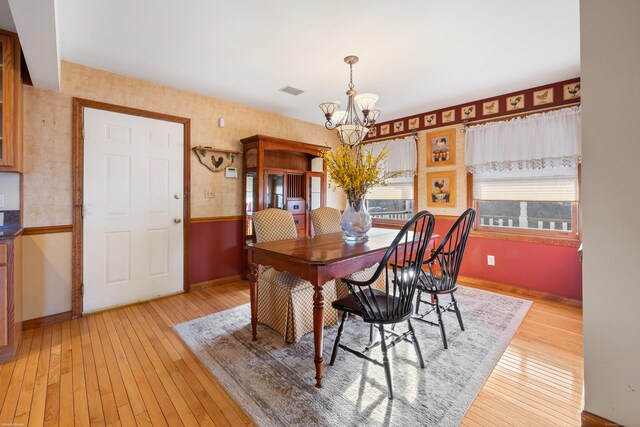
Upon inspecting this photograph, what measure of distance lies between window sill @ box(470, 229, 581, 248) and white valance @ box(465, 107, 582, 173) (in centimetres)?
82

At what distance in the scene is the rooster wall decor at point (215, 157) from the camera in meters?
3.58

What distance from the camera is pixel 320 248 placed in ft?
7.09

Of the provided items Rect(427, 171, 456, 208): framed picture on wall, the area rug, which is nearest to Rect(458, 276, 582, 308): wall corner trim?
the area rug

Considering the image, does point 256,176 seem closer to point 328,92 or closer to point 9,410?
point 328,92

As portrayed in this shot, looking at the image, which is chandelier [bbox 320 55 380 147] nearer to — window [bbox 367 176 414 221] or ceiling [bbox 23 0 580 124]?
ceiling [bbox 23 0 580 124]

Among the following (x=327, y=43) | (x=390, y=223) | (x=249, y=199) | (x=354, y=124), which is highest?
(x=327, y=43)

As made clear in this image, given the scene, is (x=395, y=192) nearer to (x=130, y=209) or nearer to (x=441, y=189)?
(x=441, y=189)

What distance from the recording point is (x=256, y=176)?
380 centimetres

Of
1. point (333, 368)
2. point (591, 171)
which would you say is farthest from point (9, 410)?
point (591, 171)

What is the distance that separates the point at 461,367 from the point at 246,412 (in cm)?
146

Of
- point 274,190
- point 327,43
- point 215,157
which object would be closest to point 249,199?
point 274,190

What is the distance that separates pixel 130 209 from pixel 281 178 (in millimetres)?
1902

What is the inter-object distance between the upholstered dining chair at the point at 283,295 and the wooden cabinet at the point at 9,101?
197 cm

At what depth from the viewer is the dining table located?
68.5 inches
